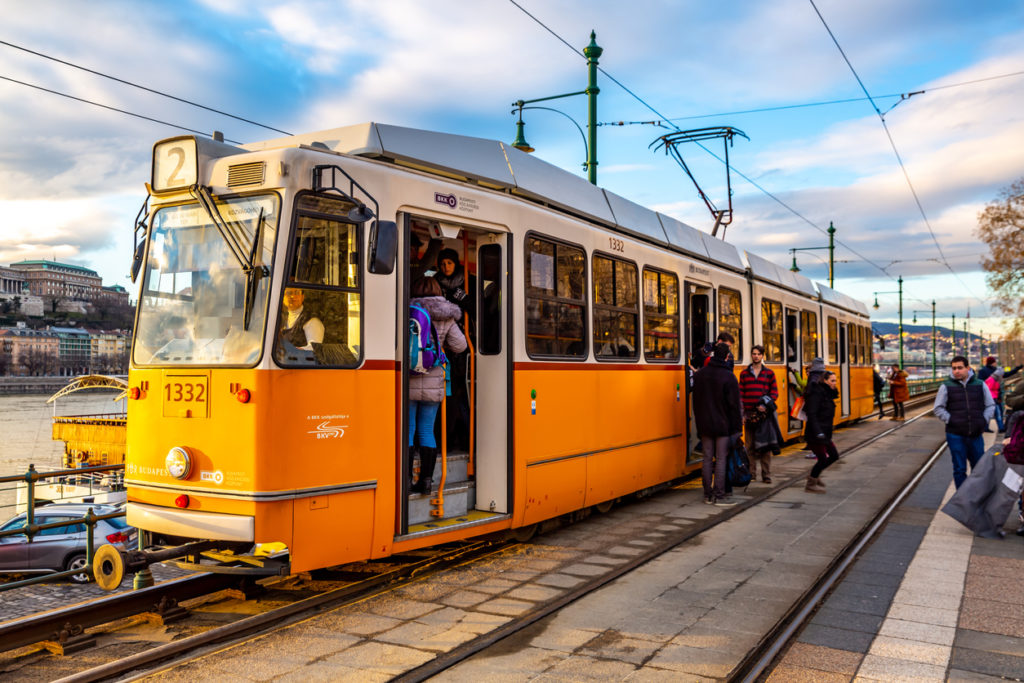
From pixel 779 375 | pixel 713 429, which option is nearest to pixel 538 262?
pixel 713 429

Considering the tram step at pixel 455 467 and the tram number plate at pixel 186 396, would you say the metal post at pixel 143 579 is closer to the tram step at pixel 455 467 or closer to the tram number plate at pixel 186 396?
the tram number plate at pixel 186 396

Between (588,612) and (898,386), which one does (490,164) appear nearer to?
(588,612)

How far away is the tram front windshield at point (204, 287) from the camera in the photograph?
4.99 m

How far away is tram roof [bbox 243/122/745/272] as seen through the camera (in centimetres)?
561

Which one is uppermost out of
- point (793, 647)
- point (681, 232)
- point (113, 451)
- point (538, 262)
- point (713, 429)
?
point (681, 232)

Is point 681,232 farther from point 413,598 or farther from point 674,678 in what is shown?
point 674,678

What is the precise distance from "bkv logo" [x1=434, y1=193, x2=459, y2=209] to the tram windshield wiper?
1.34m

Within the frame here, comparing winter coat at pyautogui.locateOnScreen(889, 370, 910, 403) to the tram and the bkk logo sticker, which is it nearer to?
→ the tram

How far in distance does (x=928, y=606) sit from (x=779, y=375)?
341 inches

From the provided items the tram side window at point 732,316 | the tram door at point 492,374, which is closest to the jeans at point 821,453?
the tram side window at point 732,316

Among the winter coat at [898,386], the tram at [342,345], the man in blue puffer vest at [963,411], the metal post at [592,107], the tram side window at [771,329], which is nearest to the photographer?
the tram at [342,345]

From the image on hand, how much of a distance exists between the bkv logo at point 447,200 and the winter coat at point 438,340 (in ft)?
2.48

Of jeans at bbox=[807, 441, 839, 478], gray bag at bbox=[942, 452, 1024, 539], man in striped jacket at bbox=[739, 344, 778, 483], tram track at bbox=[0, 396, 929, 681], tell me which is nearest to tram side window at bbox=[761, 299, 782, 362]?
man in striped jacket at bbox=[739, 344, 778, 483]

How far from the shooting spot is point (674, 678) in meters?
4.05
